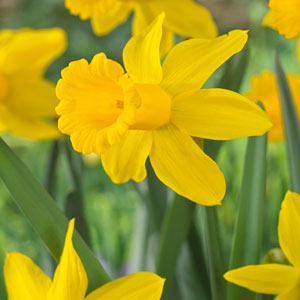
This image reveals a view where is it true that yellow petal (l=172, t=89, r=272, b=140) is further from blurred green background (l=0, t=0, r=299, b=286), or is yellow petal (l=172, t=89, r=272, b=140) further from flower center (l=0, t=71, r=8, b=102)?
flower center (l=0, t=71, r=8, b=102)

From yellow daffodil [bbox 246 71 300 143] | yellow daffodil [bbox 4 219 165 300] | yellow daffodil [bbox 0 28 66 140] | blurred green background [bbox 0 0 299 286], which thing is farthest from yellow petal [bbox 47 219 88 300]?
yellow daffodil [bbox 0 28 66 140]

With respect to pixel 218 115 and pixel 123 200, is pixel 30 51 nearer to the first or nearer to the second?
pixel 218 115

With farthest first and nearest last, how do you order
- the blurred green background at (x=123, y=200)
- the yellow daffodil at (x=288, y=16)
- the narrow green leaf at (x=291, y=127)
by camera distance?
the blurred green background at (x=123, y=200) → the narrow green leaf at (x=291, y=127) → the yellow daffodil at (x=288, y=16)

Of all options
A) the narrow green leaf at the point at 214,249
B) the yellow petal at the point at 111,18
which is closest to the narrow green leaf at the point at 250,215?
the narrow green leaf at the point at 214,249

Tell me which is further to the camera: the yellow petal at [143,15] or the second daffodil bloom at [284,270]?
the yellow petal at [143,15]

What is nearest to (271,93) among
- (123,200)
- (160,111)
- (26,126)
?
(160,111)

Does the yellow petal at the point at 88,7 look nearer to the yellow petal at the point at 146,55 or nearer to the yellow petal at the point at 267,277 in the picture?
the yellow petal at the point at 146,55
